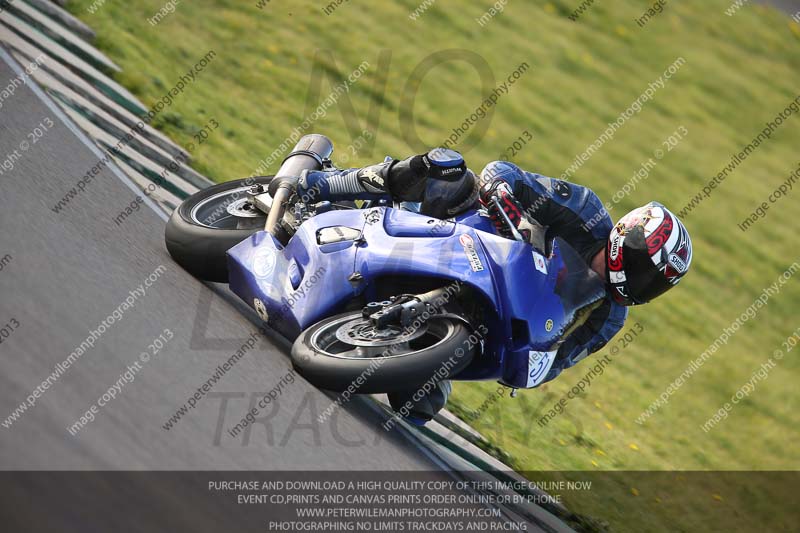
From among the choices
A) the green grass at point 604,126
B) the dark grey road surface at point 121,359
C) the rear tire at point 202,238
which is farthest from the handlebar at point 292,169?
the green grass at point 604,126

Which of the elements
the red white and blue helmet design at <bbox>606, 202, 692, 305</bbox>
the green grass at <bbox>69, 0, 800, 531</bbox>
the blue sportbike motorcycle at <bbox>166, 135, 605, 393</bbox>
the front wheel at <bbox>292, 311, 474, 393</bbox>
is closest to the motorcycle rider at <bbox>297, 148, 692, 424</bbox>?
the red white and blue helmet design at <bbox>606, 202, 692, 305</bbox>

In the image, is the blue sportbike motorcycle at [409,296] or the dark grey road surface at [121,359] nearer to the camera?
the dark grey road surface at [121,359]

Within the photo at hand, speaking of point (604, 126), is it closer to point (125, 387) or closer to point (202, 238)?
point (202, 238)

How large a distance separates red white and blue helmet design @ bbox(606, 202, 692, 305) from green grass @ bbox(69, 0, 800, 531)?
165 cm

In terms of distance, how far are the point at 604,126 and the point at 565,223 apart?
7961 millimetres

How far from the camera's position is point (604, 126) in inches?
532

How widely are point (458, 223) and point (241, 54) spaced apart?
6.71m

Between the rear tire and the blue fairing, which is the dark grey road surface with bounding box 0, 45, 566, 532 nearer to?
the rear tire

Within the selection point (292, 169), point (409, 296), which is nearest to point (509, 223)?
point (409, 296)

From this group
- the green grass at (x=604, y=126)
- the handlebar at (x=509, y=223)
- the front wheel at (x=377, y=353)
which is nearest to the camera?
the front wheel at (x=377, y=353)

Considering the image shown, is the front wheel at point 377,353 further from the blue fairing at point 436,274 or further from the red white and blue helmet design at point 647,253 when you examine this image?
the red white and blue helmet design at point 647,253

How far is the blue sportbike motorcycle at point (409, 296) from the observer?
5082 millimetres

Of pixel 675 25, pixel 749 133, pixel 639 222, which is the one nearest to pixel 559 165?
pixel 749 133

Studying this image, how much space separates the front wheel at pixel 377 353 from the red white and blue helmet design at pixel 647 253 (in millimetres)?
1045
